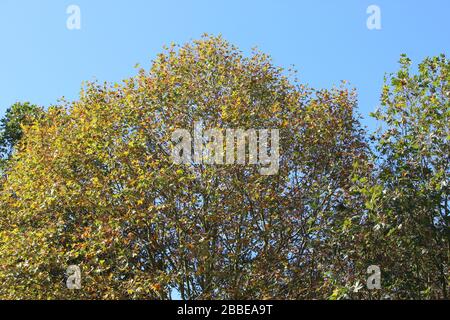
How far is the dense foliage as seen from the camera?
13.4 m

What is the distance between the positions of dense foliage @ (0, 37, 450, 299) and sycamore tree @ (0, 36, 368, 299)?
45 millimetres

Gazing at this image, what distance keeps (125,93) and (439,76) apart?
8.73m

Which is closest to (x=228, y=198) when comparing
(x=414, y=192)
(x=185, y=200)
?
(x=185, y=200)

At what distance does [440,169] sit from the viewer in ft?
44.0

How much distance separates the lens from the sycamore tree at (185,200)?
1558cm

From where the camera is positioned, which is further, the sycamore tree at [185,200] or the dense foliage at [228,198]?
the sycamore tree at [185,200]

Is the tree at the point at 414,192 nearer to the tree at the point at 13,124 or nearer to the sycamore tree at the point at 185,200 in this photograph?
the sycamore tree at the point at 185,200

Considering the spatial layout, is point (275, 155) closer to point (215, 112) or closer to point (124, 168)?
point (215, 112)

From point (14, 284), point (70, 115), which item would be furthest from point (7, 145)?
point (14, 284)

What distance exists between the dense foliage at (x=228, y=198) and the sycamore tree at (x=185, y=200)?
0.15ft

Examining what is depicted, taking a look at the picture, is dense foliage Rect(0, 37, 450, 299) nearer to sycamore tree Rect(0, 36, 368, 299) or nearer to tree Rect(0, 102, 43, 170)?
sycamore tree Rect(0, 36, 368, 299)

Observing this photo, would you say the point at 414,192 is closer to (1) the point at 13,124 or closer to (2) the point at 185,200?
(2) the point at 185,200

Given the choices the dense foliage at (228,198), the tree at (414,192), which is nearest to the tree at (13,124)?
the dense foliage at (228,198)

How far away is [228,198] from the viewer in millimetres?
16234
